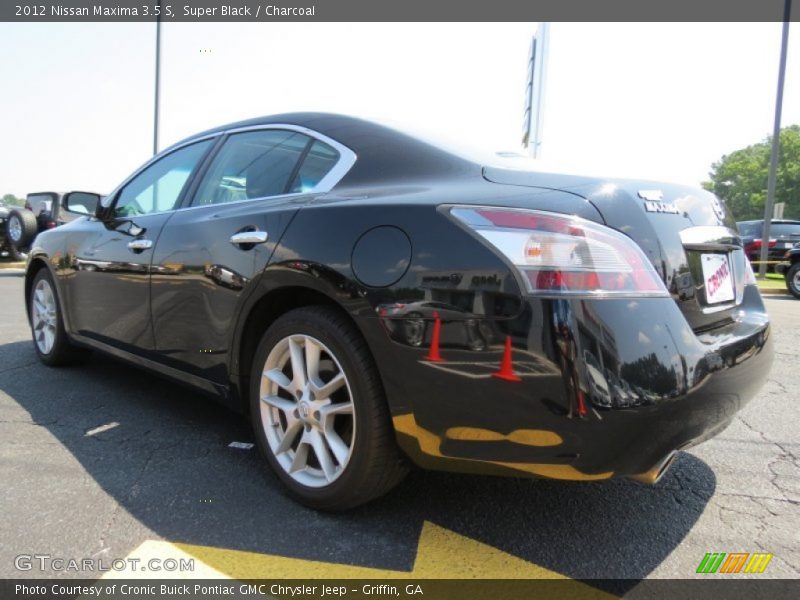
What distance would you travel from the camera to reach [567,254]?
160 cm

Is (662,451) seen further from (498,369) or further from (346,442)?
(346,442)

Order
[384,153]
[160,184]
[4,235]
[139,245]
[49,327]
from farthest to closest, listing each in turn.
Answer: [4,235] → [49,327] → [160,184] → [139,245] → [384,153]

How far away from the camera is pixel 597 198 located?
5.67 ft

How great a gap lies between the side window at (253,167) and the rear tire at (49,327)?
1.80 meters

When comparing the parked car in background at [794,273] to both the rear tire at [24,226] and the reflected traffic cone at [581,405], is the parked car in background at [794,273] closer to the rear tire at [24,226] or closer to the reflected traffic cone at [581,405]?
the reflected traffic cone at [581,405]

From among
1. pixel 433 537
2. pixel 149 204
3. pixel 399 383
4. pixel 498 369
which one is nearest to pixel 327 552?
pixel 433 537

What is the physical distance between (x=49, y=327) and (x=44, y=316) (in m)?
0.10

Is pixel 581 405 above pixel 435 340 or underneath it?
underneath

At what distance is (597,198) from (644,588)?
116cm

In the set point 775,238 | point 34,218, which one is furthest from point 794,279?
point 34,218

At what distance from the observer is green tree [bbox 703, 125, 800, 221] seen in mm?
56625

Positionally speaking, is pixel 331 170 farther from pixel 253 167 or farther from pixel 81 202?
pixel 81 202

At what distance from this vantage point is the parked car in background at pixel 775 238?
16.4 metres

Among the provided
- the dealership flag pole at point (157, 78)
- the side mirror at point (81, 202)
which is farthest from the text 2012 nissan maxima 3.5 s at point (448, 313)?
the dealership flag pole at point (157, 78)
